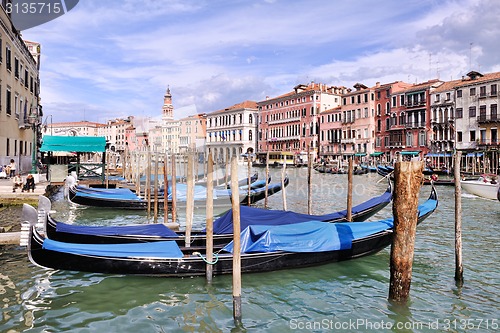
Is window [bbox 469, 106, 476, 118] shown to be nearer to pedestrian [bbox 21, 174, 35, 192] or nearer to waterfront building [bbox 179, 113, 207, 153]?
pedestrian [bbox 21, 174, 35, 192]

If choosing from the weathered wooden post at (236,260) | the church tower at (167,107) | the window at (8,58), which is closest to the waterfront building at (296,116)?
the church tower at (167,107)

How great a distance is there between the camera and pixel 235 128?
52625mm

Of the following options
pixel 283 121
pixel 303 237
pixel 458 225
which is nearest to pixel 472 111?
pixel 283 121

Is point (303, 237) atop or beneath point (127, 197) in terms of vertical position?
beneath

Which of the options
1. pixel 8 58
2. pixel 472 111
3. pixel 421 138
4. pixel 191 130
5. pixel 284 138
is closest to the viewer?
pixel 8 58

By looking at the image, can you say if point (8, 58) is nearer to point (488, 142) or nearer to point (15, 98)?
point (15, 98)

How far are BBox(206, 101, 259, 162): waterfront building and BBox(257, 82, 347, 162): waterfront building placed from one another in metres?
1.94

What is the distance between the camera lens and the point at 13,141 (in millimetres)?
14438

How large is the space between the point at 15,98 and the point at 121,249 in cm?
1277

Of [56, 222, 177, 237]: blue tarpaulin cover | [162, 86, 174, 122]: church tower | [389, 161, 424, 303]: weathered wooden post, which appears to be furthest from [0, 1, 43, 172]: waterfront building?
[162, 86, 174, 122]: church tower

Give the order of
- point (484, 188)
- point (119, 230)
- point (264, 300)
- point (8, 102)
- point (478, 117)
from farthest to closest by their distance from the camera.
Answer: point (478, 117) < point (484, 188) < point (8, 102) < point (119, 230) < point (264, 300)

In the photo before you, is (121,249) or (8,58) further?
(8,58)

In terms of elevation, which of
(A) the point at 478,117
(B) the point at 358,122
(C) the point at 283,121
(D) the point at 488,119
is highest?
(C) the point at 283,121

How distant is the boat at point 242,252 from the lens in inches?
181
